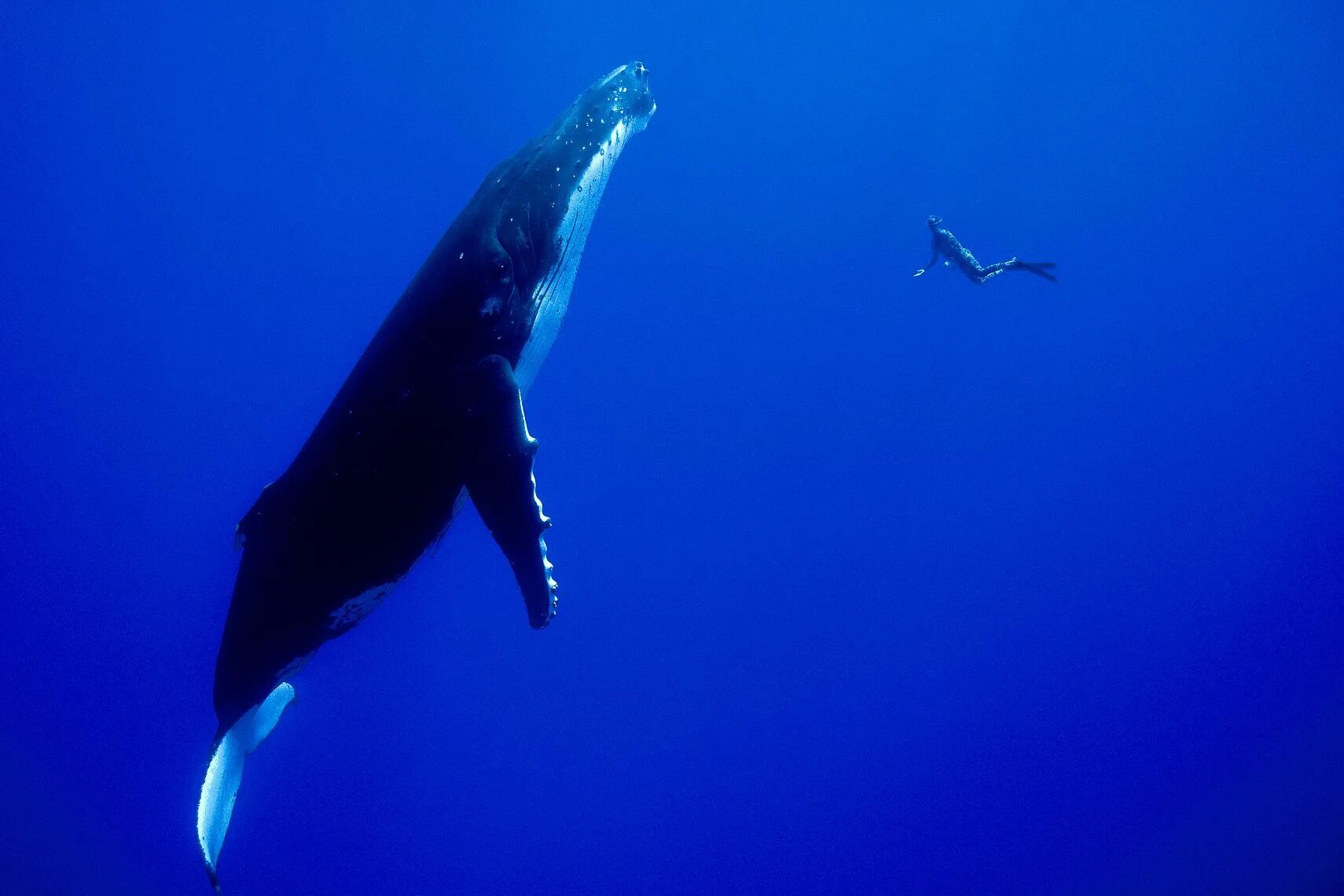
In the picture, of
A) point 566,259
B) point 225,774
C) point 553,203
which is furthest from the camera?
point 225,774

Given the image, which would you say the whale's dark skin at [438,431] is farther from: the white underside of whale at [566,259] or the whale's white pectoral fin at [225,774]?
the whale's white pectoral fin at [225,774]

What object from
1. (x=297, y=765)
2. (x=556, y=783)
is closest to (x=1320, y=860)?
→ (x=556, y=783)

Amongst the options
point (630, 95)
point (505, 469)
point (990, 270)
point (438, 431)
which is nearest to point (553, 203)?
point (630, 95)

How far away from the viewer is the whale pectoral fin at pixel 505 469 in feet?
11.0

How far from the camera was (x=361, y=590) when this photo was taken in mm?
4074

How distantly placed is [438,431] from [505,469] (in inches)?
18.8

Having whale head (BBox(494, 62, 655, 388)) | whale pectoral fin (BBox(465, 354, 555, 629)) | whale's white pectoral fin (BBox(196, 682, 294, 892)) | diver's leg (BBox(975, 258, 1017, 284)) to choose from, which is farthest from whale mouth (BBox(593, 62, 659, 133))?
diver's leg (BBox(975, 258, 1017, 284))

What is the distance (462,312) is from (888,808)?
82.4 feet

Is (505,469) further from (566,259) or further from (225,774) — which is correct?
(225,774)

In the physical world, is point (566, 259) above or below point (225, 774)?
above

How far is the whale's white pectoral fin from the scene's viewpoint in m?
4.26

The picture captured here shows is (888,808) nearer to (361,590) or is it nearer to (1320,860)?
(1320,860)

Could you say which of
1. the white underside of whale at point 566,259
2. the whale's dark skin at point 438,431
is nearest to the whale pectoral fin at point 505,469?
the whale's dark skin at point 438,431

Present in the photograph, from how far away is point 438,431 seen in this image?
3.58 metres
